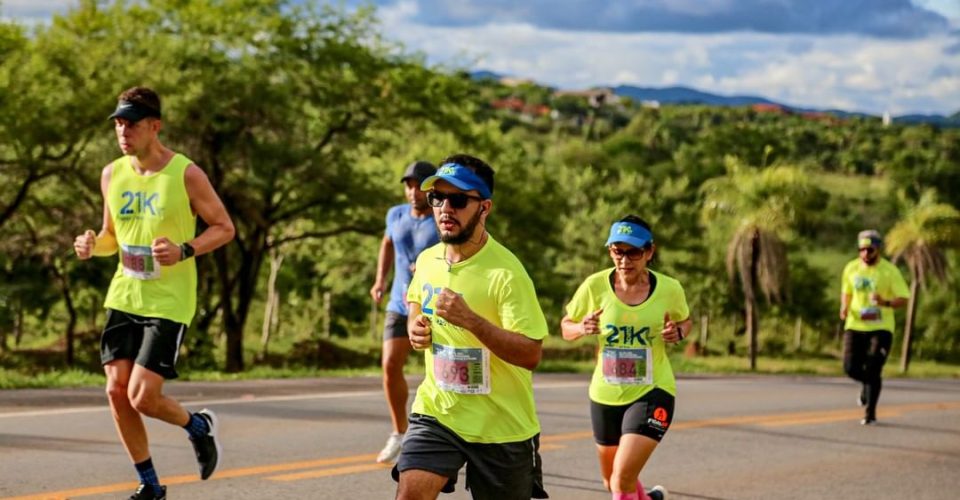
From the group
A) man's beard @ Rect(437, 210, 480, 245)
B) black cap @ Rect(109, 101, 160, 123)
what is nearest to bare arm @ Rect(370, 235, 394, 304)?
black cap @ Rect(109, 101, 160, 123)

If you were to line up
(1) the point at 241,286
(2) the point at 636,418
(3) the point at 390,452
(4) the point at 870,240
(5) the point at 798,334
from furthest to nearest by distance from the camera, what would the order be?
(5) the point at 798,334 < (1) the point at 241,286 < (4) the point at 870,240 < (3) the point at 390,452 < (2) the point at 636,418

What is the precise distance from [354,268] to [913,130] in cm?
16887

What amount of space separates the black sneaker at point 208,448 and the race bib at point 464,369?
8.41 ft

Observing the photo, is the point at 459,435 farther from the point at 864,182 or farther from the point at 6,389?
the point at 864,182

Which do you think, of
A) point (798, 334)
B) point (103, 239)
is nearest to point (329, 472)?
point (103, 239)

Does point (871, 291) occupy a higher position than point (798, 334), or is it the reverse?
point (871, 291)

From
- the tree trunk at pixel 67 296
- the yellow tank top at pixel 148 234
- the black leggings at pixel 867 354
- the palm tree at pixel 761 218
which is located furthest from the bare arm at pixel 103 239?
the tree trunk at pixel 67 296

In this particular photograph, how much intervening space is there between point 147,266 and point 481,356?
2.47 m

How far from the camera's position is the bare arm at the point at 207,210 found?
21.5ft

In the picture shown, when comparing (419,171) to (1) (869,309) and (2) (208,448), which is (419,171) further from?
(1) (869,309)

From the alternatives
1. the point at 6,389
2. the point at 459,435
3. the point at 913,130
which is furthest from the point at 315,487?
the point at 913,130

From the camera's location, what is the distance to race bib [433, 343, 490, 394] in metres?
4.72

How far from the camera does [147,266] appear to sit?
645 cm

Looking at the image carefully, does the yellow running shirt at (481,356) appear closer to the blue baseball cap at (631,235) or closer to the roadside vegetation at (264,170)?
the blue baseball cap at (631,235)
